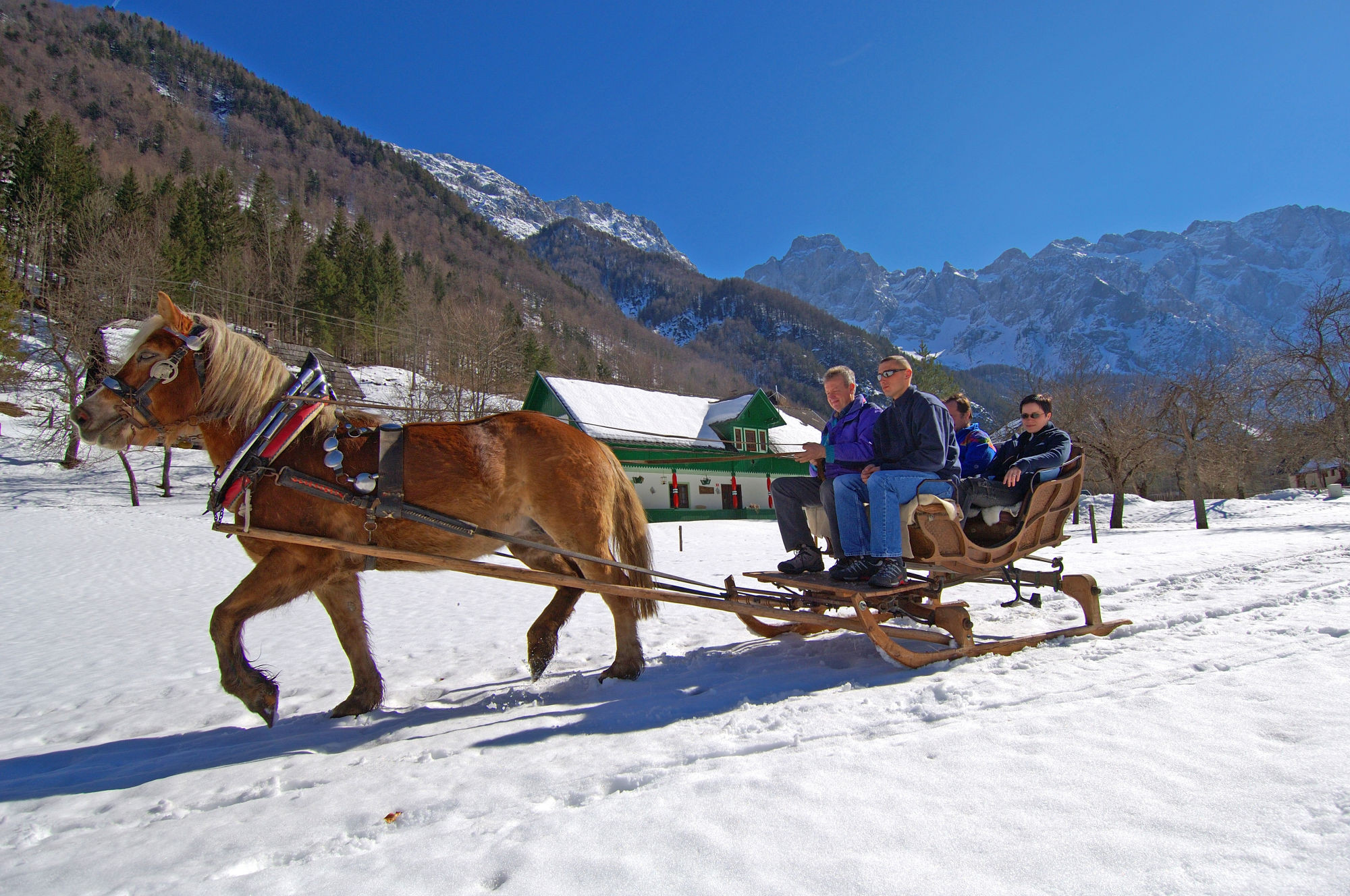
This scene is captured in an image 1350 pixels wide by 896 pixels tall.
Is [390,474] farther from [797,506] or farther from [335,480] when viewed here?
[797,506]

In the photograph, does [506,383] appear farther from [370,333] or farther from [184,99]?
[184,99]

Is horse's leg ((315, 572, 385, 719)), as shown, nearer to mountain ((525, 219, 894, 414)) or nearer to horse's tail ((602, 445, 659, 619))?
horse's tail ((602, 445, 659, 619))

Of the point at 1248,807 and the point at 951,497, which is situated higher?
the point at 951,497

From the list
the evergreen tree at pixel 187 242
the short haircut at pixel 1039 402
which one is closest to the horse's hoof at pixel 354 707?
the short haircut at pixel 1039 402

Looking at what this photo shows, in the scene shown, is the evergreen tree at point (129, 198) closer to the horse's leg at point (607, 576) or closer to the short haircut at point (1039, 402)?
the horse's leg at point (607, 576)

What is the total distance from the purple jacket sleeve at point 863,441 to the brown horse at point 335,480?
1.58m

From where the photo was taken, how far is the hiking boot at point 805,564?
13.6ft

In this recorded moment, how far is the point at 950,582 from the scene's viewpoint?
417cm

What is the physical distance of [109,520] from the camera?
1716 centimetres

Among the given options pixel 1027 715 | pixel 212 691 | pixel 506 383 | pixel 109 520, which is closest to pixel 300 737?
pixel 212 691

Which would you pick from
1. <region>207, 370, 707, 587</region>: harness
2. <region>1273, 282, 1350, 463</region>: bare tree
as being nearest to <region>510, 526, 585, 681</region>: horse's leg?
<region>207, 370, 707, 587</region>: harness

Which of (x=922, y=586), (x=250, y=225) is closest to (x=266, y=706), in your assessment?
(x=922, y=586)

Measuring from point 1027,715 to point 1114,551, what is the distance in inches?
439

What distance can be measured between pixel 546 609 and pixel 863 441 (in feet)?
7.73
